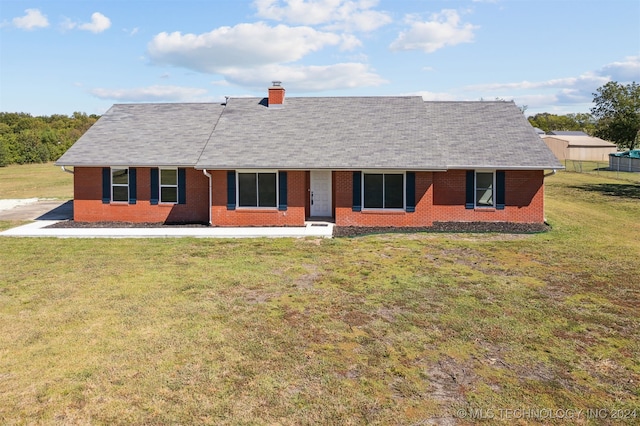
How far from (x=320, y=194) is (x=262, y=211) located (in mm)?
2734

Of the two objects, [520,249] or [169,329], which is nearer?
[169,329]

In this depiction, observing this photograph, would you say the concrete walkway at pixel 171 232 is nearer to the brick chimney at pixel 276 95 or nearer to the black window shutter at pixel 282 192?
the black window shutter at pixel 282 192

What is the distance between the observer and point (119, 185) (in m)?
19.2

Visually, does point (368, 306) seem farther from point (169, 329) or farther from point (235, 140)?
point (235, 140)

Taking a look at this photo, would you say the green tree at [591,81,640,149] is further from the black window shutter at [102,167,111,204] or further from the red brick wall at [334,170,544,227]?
the black window shutter at [102,167,111,204]

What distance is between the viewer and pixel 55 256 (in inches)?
534

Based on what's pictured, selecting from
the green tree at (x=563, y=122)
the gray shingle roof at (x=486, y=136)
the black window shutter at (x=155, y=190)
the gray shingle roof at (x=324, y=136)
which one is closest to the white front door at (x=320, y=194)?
the gray shingle roof at (x=324, y=136)

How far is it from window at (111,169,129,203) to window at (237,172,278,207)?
195 inches

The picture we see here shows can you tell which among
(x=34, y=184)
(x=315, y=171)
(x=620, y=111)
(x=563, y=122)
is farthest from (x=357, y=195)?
(x=563, y=122)

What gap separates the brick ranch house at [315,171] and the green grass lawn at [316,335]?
4.33m

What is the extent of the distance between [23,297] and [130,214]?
9.66m

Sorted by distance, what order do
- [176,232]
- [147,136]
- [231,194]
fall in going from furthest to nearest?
Result: [147,136]
[231,194]
[176,232]

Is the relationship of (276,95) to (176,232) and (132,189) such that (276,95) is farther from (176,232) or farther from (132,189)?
(176,232)

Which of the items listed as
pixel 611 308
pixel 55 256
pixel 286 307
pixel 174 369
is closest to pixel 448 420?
pixel 174 369
